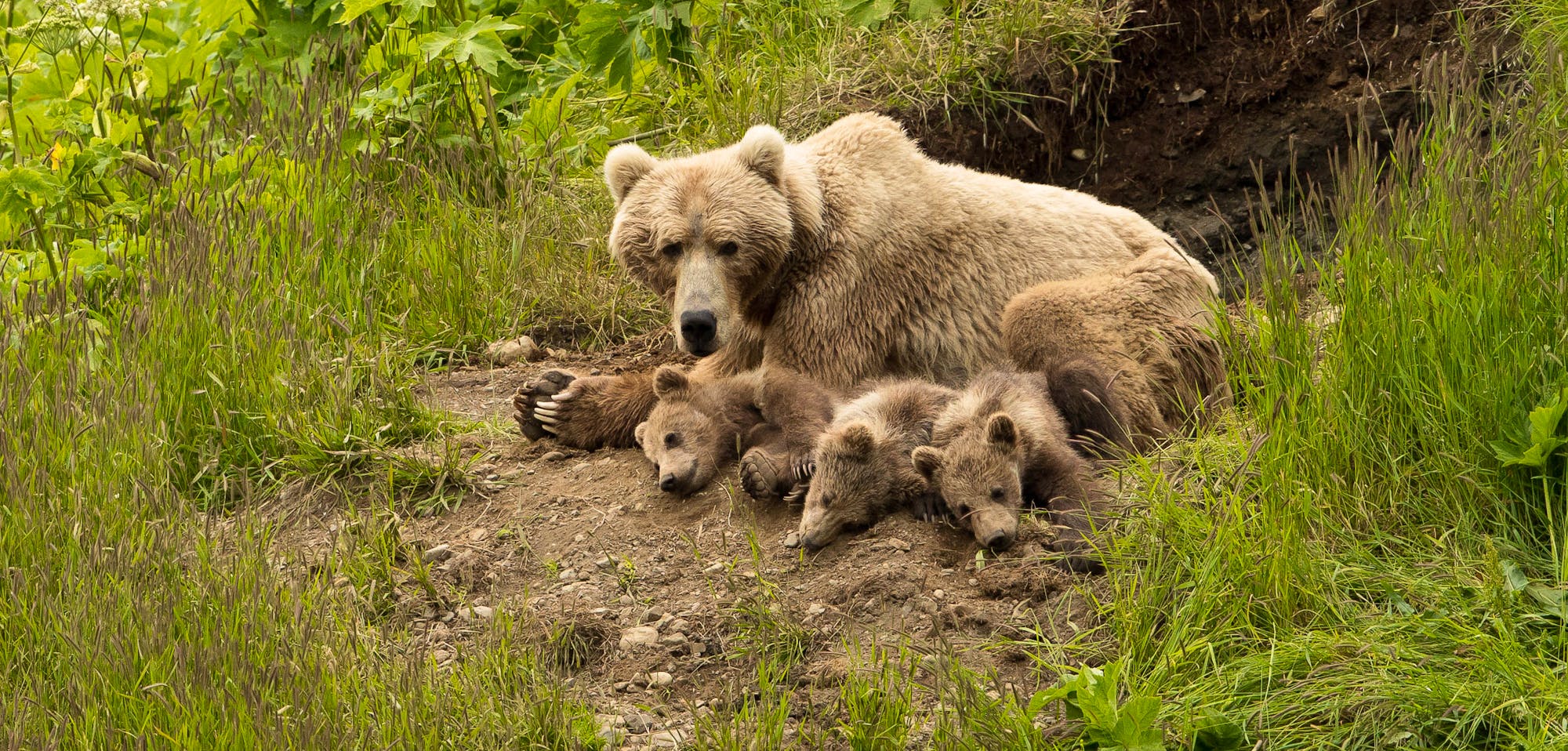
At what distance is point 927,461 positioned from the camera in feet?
13.8

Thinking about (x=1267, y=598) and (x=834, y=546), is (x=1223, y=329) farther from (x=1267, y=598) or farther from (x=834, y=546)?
(x=834, y=546)

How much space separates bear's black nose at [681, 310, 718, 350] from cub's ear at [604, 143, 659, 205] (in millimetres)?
710

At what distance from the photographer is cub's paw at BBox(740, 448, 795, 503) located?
4570 mm

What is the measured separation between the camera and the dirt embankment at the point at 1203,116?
276 inches

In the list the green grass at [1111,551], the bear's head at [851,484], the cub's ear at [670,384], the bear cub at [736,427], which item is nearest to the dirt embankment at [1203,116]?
the bear cub at [736,427]

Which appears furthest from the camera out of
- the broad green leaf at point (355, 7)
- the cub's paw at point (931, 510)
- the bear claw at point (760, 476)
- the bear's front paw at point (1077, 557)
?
the broad green leaf at point (355, 7)

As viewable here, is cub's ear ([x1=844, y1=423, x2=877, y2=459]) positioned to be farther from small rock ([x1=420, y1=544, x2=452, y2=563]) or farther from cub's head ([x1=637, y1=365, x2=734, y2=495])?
small rock ([x1=420, y1=544, x2=452, y2=563])

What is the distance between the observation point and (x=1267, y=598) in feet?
11.1

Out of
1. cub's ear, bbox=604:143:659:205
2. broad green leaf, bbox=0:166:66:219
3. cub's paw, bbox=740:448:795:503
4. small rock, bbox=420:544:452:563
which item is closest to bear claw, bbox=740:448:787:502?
cub's paw, bbox=740:448:795:503

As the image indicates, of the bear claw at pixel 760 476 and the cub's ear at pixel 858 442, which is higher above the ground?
the cub's ear at pixel 858 442

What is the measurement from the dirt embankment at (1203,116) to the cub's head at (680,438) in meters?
2.51

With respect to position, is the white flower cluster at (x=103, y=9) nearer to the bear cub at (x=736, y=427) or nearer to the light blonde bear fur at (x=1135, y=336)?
the bear cub at (x=736, y=427)

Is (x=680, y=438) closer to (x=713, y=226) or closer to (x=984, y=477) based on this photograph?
(x=713, y=226)

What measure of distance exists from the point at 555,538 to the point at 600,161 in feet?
9.66
